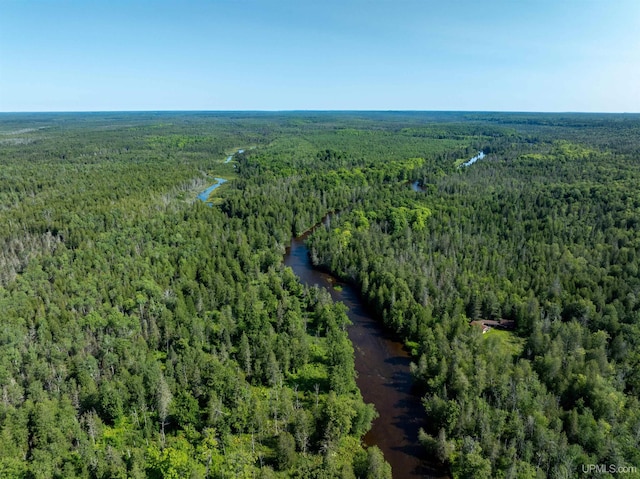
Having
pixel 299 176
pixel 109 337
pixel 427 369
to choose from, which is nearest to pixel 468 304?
pixel 427 369

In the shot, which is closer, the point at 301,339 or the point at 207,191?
the point at 301,339

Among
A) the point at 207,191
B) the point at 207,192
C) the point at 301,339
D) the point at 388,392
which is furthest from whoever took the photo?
the point at 207,191

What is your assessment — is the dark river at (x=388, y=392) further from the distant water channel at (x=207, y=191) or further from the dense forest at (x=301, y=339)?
the distant water channel at (x=207, y=191)

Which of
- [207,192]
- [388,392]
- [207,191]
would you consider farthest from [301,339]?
[207,191]

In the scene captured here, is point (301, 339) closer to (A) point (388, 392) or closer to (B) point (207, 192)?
(A) point (388, 392)

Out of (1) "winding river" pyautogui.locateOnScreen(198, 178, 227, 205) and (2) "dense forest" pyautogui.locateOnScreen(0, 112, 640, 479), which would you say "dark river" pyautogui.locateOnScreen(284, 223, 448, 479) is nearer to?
(2) "dense forest" pyautogui.locateOnScreen(0, 112, 640, 479)

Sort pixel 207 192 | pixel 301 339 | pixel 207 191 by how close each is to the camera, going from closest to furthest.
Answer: pixel 301 339, pixel 207 192, pixel 207 191

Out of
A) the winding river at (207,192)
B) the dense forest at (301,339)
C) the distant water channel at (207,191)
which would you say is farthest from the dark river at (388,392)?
the distant water channel at (207,191)

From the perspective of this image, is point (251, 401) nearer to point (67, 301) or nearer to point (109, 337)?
point (109, 337)
